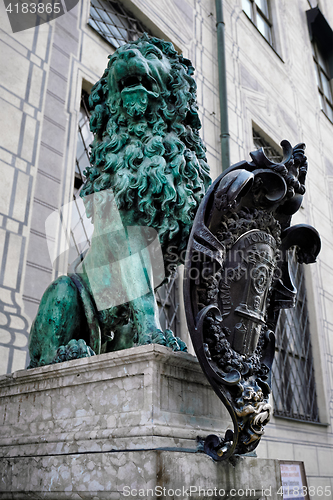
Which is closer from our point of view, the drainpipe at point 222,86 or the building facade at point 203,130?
the building facade at point 203,130

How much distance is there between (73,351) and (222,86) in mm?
6102

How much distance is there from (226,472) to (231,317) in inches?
21.8

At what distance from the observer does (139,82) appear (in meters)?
2.28

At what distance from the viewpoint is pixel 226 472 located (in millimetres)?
1686

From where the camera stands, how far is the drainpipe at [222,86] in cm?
679

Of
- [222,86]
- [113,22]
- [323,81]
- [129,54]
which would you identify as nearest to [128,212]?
[129,54]

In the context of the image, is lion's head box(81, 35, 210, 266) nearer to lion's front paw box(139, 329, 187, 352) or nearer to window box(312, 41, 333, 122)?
lion's front paw box(139, 329, 187, 352)

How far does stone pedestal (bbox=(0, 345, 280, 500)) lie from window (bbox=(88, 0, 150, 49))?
460cm

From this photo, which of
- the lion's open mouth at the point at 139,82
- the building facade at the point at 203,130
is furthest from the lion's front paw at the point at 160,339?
the building facade at the point at 203,130

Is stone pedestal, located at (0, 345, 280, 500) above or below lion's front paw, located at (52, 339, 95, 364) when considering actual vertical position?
below

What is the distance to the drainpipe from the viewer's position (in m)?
6.79

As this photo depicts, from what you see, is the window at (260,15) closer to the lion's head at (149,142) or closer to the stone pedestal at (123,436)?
the lion's head at (149,142)

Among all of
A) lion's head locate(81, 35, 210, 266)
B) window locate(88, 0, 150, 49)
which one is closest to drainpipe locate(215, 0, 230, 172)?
window locate(88, 0, 150, 49)

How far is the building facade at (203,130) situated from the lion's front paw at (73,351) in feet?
4.32
